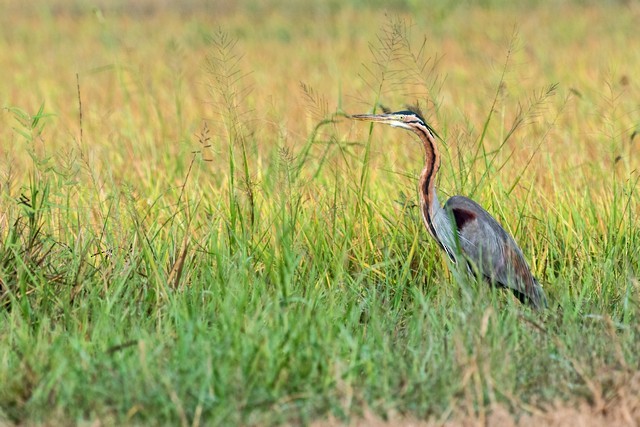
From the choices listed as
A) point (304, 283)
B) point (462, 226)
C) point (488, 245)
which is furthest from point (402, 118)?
point (304, 283)

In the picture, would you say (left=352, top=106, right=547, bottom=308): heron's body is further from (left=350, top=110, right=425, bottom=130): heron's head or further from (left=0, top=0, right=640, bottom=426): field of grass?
(left=0, top=0, right=640, bottom=426): field of grass

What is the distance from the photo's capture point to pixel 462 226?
4641 millimetres

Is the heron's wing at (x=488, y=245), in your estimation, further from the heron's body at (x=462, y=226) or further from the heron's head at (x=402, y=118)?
the heron's head at (x=402, y=118)

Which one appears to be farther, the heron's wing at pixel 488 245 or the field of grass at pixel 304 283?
the heron's wing at pixel 488 245

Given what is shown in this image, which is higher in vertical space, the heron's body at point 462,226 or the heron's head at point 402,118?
the heron's head at point 402,118

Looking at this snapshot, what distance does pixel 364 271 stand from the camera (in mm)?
4621

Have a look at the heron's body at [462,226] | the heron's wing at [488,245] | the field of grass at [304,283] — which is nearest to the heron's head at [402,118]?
the heron's body at [462,226]

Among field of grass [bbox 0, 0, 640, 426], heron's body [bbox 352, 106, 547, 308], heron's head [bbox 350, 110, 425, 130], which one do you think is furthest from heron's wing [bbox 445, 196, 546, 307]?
heron's head [bbox 350, 110, 425, 130]

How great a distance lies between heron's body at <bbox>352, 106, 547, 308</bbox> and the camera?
4.54 meters

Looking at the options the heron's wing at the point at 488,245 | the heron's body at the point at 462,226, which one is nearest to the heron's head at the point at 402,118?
the heron's body at the point at 462,226

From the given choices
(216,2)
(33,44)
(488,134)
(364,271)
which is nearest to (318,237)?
(364,271)

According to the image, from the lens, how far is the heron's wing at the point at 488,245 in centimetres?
449

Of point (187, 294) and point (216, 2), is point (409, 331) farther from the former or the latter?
point (216, 2)

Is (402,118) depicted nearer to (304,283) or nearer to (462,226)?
(462,226)
